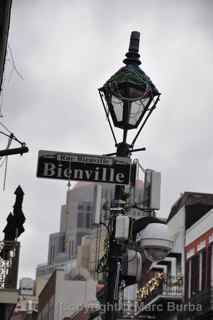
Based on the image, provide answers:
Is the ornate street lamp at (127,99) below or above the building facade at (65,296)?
below

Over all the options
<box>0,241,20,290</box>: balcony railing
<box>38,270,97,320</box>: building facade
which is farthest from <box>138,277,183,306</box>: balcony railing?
<box>0,241,20,290</box>: balcony railing

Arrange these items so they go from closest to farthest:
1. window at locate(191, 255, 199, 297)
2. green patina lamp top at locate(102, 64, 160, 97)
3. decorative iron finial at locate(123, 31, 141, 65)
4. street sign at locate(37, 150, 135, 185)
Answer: street sign at locate(37, 150, 135, 185)
green patina lamp top at locate(102, 64, 160, 97)
decorative iron finial at locate(123, 31, 141, 65)
window at locate(191, 255, 199, 297)

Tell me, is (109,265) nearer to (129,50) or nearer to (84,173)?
(84,173)

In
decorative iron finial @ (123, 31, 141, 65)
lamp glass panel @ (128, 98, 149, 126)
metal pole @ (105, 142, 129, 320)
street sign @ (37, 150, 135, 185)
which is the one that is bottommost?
metal pole @ (105, 142, 129, 320)

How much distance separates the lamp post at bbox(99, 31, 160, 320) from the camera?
9.71 metres

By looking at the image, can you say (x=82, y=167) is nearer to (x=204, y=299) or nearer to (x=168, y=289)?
(x=204, y=299)

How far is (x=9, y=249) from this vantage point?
16438 mm

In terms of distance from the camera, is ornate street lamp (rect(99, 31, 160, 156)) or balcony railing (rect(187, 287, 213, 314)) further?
balcony railing (rect(187, 287, 213, 314))

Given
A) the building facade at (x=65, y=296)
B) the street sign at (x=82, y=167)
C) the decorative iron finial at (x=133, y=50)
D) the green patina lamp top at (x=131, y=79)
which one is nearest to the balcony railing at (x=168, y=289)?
the building facade at (x=65, y=296)

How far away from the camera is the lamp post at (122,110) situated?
971 centimetres

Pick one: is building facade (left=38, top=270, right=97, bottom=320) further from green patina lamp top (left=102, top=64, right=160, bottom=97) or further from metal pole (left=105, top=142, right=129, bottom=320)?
green patina lamp top (left=102, top=64, right=160, bottom=97)

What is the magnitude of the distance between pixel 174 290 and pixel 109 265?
32411 millimetres

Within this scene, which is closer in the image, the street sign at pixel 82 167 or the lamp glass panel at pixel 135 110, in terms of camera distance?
the street sign at pixel 82 167

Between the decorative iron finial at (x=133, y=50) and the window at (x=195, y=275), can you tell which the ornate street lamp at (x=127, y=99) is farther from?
the window at (x=195, y=275)
